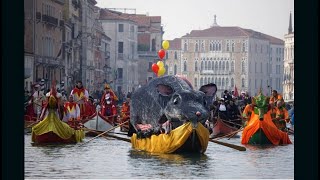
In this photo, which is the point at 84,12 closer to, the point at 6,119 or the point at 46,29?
the point at 46,29

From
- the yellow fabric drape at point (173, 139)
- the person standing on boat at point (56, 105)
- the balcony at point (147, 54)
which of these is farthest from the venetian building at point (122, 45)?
the yellow fabric drape at point (173, 139)

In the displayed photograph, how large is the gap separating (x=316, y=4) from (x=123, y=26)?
122780 millimetres

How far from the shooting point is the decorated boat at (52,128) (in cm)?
2720

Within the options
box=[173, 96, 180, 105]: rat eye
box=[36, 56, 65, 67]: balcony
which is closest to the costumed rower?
box=[173, 96, 180, 105]: rat eye

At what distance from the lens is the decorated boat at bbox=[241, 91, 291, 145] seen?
2795 cm

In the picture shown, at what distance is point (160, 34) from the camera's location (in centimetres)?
14638

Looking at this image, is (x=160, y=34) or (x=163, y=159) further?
(x=160, y=34)

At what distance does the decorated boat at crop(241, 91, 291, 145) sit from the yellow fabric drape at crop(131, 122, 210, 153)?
3214 mm

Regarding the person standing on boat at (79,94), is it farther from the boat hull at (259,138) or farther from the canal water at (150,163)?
the boat hull at (259,138)

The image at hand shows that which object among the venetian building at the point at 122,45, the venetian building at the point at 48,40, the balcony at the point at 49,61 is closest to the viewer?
the balcony at the point at 49,61

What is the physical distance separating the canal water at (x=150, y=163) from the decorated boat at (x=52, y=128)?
0.30 metres

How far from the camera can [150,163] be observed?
913 inches

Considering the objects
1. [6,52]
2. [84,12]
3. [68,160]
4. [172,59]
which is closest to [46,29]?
[84,12]

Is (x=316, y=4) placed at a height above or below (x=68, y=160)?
above
